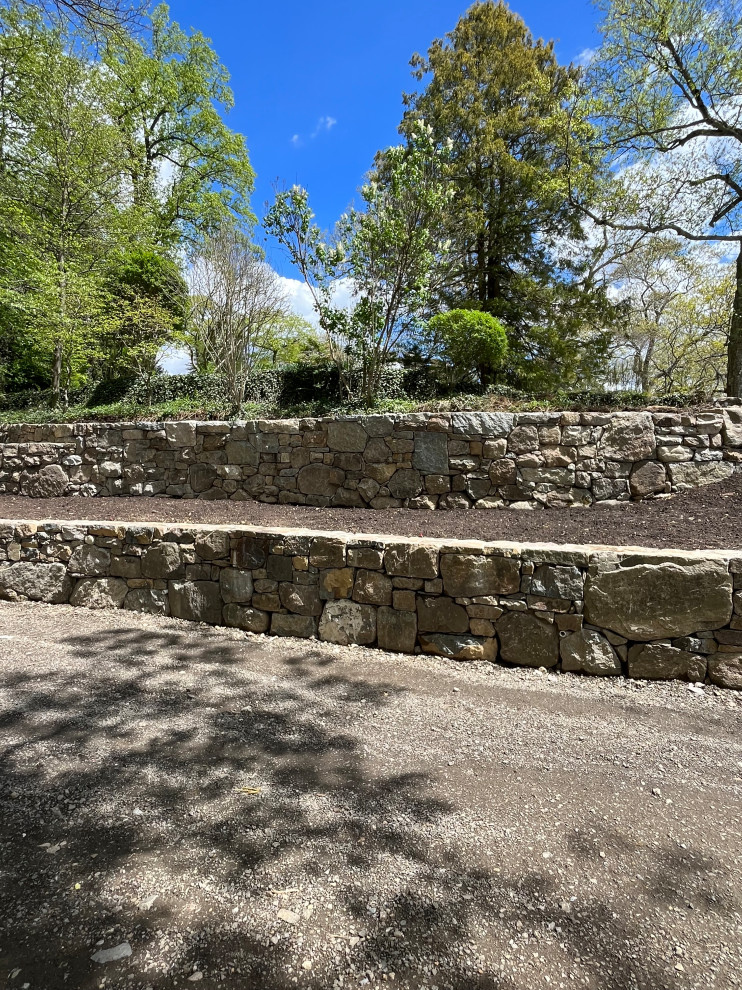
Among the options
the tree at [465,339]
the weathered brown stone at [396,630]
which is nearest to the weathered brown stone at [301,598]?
the weathered brown stone at [396,630]

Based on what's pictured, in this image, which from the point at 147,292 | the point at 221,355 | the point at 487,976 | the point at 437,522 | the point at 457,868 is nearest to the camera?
the point at 487,976

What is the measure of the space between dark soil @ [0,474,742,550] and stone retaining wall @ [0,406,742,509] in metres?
0.34

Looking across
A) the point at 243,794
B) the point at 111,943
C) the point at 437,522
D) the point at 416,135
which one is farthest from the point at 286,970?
the point at 416,135

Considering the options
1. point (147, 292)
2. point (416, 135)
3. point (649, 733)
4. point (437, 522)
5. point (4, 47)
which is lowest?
point (649, 733)

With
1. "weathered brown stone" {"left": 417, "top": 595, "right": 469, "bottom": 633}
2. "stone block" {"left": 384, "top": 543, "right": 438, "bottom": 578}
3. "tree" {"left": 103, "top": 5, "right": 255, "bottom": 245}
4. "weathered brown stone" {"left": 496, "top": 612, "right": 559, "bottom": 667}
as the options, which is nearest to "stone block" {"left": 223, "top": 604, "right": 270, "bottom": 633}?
"stone block" {"left": 384, "top": 543, "right": 438, "bottom": 578}

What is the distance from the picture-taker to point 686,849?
69.5 inches

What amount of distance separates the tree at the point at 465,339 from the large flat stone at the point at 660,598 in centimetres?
678

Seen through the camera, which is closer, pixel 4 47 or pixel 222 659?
pixel 222 659

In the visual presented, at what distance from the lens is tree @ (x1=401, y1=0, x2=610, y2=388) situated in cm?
1182

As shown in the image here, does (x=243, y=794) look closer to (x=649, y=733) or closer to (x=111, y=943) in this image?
(x=111, y=943)

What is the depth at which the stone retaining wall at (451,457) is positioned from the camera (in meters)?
5.58

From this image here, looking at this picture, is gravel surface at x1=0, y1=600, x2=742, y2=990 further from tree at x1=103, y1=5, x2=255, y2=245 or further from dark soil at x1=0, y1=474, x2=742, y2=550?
tree at x1=103, y1=5, x2=255, y2=245

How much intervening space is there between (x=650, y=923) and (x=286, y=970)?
3.43 ft

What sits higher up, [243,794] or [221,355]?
[221,355]
